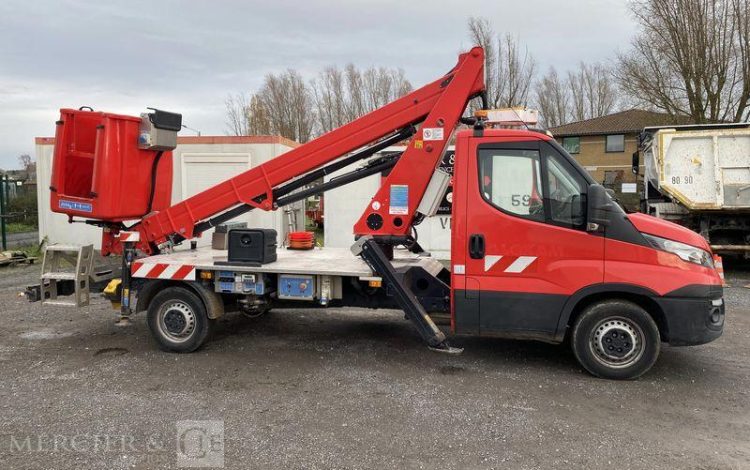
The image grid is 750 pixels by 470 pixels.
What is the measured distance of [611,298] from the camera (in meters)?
5.18

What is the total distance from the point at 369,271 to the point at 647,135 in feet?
34.2

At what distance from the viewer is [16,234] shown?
18516 mm

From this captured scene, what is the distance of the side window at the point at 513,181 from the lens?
5.14 m

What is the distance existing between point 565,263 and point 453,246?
1.07 meters

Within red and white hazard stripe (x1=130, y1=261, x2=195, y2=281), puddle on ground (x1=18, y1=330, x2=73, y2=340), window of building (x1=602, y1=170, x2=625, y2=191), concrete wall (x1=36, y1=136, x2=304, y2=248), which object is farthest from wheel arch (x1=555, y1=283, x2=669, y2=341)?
window of building (x1=602, y1=170, x2=625, y2=191)

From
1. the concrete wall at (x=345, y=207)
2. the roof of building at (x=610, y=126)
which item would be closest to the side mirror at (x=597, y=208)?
the concrete wall at (x=345, y=207)

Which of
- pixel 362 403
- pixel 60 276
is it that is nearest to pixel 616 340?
pixel 362 403

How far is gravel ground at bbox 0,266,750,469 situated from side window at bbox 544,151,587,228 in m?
1.58

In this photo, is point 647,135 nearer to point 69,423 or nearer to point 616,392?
point 616,392

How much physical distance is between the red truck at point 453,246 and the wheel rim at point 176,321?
1cm

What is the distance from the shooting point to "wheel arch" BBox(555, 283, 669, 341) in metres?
5.02

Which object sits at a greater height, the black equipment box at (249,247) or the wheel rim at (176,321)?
the black equipment box at (249,247)

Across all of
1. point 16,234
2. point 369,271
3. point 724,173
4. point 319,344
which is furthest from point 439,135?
point 16,234

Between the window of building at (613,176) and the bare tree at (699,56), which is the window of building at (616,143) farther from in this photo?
the bare tree at (699,56)
